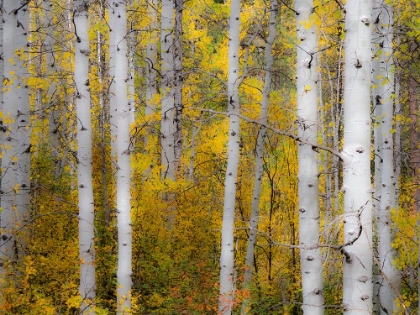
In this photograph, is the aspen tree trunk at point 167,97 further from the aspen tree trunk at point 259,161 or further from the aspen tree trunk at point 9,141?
the aspen tree trunk at point 9,141

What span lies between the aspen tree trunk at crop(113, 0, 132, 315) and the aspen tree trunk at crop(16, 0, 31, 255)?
1.69 meters

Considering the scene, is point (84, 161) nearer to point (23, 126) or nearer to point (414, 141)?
point (23, 126)

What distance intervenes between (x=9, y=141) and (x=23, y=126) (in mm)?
378

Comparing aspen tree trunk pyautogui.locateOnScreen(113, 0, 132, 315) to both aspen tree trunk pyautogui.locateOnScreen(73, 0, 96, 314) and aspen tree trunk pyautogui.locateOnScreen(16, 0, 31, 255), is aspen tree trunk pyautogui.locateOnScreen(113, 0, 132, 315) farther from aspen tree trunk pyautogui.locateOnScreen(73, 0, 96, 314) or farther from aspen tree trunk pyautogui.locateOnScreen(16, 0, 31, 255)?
aspen tree trunk pyautogui.locateOnScreen(16, 0, 31, 255)

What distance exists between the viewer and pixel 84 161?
5262 millimetres

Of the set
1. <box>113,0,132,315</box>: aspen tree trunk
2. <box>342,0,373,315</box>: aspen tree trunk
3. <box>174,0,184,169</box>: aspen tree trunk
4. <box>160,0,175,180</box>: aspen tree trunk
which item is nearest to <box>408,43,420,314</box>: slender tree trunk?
<box>342,0,373,315</box>: aspen tree trunk

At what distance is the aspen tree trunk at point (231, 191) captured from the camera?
590 cm

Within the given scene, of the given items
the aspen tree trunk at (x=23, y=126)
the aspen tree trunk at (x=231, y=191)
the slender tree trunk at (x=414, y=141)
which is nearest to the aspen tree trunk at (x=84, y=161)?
the aspen tree trunk at (x=23, y=126)

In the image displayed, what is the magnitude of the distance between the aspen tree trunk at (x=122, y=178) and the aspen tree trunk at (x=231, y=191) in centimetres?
136

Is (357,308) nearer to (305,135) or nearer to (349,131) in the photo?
(349,131)

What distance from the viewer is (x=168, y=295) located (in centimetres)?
833

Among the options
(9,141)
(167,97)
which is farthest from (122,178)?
(167,97)

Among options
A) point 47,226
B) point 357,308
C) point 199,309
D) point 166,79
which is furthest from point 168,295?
point 357,308

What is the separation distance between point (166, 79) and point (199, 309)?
4.40 meters
